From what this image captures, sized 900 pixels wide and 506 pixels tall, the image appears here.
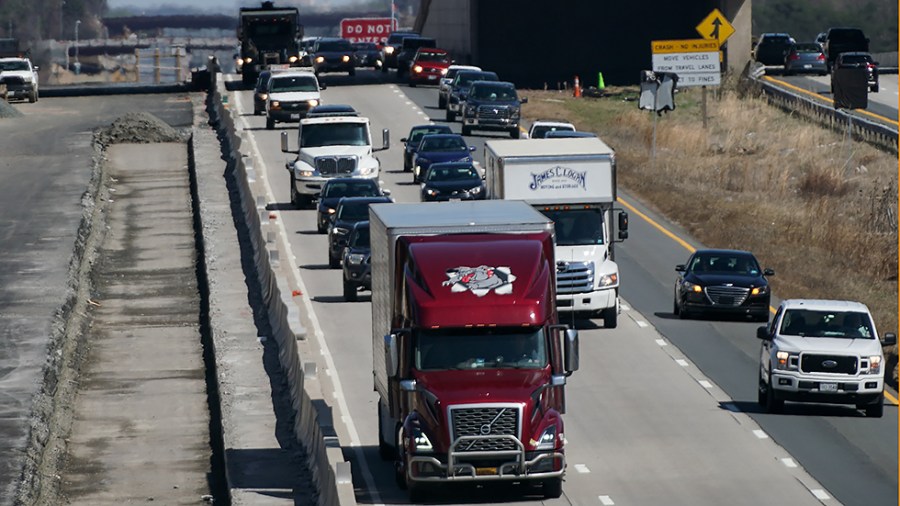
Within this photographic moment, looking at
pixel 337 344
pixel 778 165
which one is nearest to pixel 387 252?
pixel 337 344

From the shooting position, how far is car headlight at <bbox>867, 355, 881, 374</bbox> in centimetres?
2964

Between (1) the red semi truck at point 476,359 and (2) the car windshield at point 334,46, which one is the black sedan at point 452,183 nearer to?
(1) the red semi truck at point 476,359

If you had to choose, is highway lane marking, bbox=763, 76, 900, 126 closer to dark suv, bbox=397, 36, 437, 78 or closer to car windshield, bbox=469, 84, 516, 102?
car windshield, bbox=469, 84, 516, 102

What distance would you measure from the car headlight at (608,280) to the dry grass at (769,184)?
6.38 meters

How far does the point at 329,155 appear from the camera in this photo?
5284cm

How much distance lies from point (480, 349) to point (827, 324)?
30.5 ft

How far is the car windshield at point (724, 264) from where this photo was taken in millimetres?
39781

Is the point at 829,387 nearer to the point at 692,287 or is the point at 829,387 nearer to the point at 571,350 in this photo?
the point at 571,350

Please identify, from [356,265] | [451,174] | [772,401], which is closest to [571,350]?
[772,401]

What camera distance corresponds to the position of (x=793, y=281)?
4528 centimetres

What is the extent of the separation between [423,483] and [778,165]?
1769 inches

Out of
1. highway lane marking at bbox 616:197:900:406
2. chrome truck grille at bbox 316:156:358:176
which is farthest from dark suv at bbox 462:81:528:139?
chrome truck grille at bbox 316:156:358:176

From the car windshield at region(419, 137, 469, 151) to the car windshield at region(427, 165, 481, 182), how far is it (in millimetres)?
5733

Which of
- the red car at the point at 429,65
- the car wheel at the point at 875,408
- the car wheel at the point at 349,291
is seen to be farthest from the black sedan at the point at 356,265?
the red car at the point at 429,65
